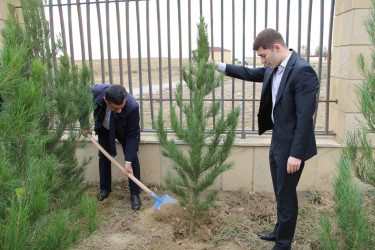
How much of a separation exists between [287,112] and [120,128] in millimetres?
1876

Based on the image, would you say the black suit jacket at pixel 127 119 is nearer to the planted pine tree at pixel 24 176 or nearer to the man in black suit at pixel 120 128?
the man in black suit at pixel 120 128

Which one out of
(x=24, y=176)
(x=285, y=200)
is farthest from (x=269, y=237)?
(x=24, y=176)

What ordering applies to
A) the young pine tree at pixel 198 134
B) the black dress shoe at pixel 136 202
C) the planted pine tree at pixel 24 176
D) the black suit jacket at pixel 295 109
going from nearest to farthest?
the planted pine tree at pixel 24 176 < the black suit jacket at pixel 295 109 < the young pine tree at pixel 198 134 < the black dress shoe at pixel 136 202

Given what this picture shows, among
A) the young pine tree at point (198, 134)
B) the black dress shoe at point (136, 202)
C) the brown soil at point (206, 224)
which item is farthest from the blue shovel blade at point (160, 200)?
the young pine tree at point (198, 134)

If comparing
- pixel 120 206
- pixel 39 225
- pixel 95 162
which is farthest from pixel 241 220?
pixel 39 225

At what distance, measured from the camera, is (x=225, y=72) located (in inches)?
119

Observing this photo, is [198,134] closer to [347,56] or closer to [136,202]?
[136,202]

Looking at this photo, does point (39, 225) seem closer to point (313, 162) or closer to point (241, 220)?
point (241, 220)

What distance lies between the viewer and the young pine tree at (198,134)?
2838 millimetres

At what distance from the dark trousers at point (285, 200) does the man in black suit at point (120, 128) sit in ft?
5.22

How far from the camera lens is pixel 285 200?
104 inches

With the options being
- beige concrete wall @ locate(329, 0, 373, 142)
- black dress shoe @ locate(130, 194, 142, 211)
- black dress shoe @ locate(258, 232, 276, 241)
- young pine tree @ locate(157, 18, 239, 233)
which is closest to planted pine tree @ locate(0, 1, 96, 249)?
young pine tree @ locate(157, 18, 239, 233)

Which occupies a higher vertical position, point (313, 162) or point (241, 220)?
point (313, 162)

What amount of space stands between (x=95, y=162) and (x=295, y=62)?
9.52 ft
